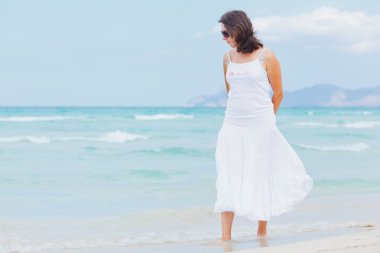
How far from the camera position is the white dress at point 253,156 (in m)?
4.92

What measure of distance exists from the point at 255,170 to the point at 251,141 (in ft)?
0.72

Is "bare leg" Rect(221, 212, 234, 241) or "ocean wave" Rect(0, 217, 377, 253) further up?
"bare leg" Rect(221, 212, 234, 241)

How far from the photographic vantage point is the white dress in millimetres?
4918

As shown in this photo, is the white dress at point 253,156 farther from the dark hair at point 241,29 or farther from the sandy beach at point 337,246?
the sandy beach at point 337,246

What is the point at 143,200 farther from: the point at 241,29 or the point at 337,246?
the point at 337,246

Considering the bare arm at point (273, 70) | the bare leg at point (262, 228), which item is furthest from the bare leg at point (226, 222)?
the bare arm at point (273, 70)

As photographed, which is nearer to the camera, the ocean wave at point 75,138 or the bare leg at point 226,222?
the bare leg at point 226,222

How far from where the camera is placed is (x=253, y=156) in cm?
505

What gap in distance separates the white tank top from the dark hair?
4.0 inches

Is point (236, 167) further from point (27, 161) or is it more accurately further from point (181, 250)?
point (27, 161)

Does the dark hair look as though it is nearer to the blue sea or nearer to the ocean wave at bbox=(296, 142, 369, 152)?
the blue sea

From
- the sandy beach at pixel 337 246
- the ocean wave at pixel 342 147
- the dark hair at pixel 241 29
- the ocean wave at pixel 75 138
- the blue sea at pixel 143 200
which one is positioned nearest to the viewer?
the sandy beach at pixel 337 246

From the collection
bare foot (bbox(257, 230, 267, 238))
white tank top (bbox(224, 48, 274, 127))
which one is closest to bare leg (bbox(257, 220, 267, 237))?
bare foot (bbox(257, 230, 267, 238))

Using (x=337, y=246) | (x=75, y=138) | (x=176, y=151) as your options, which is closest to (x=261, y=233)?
(x=337, y=246)
